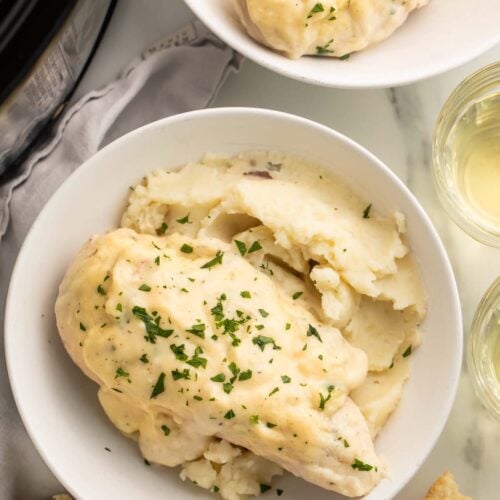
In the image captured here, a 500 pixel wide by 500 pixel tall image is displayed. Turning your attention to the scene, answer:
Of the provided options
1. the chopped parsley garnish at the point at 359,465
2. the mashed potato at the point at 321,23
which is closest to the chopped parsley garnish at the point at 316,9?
the mashed potato at the point at 321,23

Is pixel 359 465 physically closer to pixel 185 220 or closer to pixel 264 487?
pixel 264 487

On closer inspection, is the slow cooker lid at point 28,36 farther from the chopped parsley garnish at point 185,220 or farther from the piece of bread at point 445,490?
the piece of bread at point 445,490

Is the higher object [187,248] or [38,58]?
[38,58]

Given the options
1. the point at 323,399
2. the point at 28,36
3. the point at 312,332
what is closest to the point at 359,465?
the point at 323,399

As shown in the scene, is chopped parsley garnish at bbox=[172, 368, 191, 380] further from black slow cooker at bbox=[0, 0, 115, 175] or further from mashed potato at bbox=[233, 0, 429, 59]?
mashed potato at bbox=[233, 0, 429, 59]

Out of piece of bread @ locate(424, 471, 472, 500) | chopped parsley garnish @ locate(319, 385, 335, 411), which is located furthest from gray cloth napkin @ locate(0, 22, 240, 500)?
piece of bread @ locate(424, 471, 472, 500)

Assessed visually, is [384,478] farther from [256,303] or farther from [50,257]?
[50,257]
